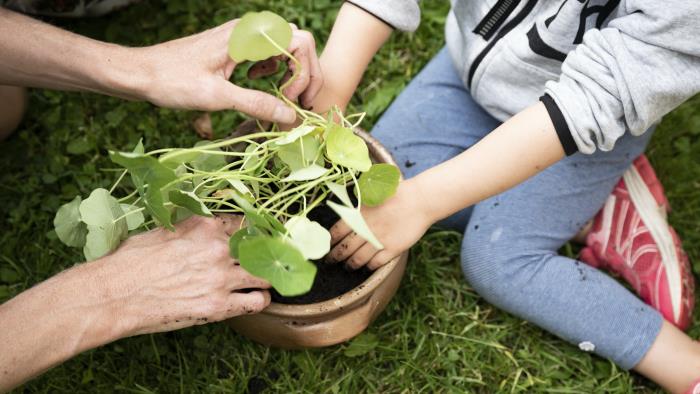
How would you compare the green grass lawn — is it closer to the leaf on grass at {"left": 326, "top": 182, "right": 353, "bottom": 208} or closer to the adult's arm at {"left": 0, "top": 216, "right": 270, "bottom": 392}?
the adult's arm at {"left": 0, "top": 216, "right": 270, "bottom": 392}

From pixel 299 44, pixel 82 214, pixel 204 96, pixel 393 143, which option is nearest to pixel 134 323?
pixel 82 214

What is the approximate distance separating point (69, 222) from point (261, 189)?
0.25m

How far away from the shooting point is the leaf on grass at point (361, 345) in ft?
3.98

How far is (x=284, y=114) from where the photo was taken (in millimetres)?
925

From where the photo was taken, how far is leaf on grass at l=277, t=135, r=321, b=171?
0.87m

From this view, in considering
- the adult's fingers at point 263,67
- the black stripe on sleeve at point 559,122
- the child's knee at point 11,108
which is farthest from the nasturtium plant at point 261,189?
the child's knee at point 11,108

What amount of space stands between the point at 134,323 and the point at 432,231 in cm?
61

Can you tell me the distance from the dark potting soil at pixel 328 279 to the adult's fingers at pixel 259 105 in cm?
20

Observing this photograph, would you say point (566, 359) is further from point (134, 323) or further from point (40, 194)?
point (40, 194)

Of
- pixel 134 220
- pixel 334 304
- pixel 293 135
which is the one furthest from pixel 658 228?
pixel 134 220

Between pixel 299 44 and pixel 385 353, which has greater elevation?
pixel 299 44

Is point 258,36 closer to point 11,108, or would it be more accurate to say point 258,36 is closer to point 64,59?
point 64,59

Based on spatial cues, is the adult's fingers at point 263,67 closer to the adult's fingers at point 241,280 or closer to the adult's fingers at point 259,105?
the adult's fingers at point 259,105

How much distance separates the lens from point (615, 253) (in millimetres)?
1293
